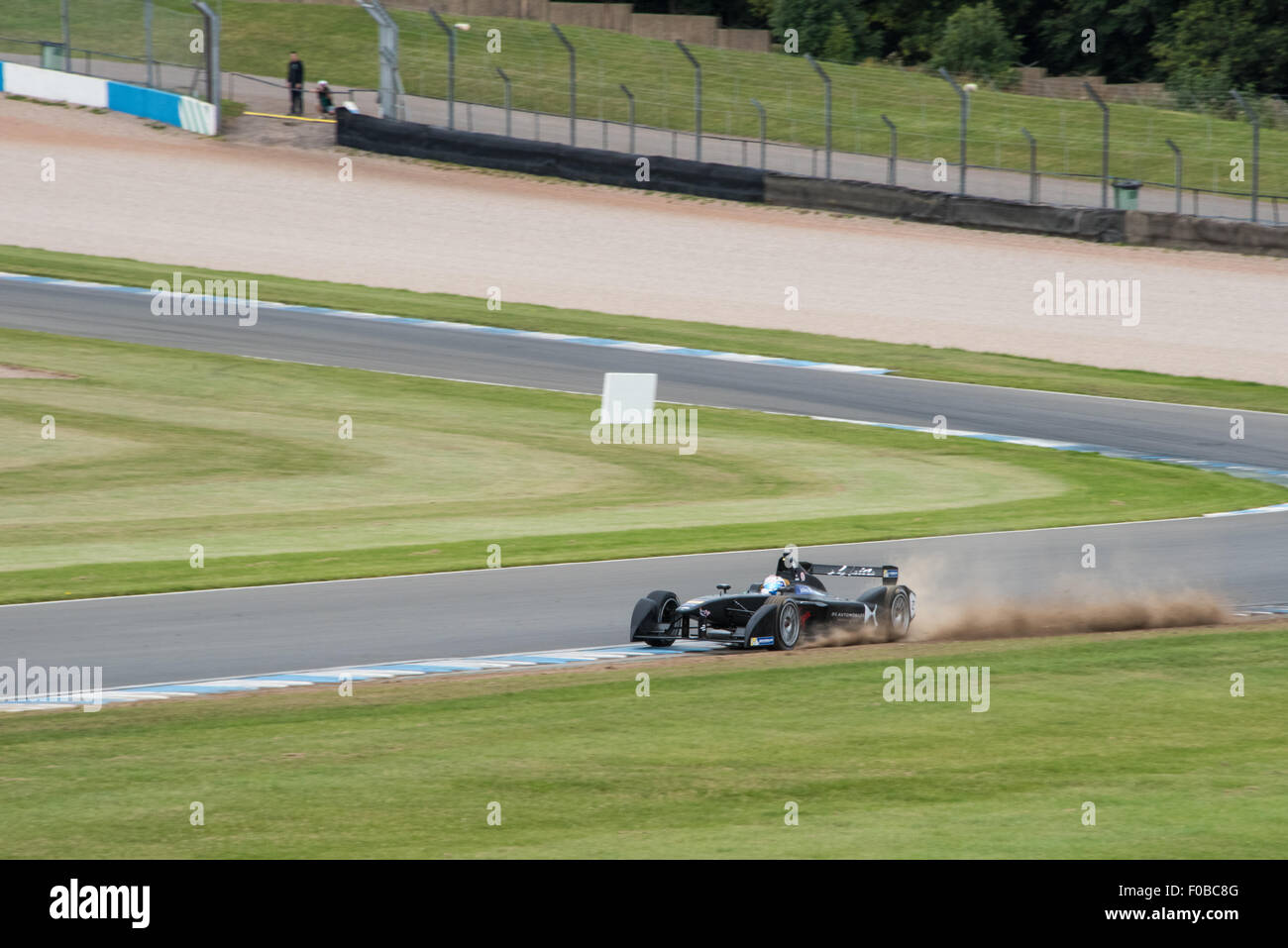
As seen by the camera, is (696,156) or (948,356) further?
(696,156)

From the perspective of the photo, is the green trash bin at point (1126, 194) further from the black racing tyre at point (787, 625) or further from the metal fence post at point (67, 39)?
the black racing tyre at point (787, 625)

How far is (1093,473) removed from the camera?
20469mm

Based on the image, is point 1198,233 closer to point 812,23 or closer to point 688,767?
point 688,767

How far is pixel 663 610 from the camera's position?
11867 mm

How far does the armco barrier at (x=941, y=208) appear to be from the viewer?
35344mm

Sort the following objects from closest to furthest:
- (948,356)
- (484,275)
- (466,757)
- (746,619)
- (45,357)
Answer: (466,757)
(746,619)
(45,357)
(948,356)
(484,275)

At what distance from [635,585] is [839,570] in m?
2.45

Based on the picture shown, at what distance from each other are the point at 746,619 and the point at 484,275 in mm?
22654

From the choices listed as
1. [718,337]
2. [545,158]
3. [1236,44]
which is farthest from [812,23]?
[718,337]

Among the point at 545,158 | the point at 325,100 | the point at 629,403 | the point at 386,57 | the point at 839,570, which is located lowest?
the point at 629,403

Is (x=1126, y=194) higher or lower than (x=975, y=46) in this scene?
lower

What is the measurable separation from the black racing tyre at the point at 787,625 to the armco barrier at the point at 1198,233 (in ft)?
82.8
